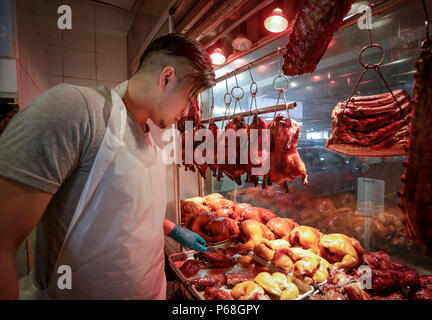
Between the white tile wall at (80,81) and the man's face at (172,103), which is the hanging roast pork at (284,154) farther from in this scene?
the white tile wall at (80,81)

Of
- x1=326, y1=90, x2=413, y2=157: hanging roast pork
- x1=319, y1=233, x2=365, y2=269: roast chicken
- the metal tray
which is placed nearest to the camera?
x1=326, y1=90, x2=413, y2=157: hanging roast pork

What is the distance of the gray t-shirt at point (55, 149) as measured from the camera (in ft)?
2.81

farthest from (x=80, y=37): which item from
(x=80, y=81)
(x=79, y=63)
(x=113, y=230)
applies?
(x=113, y=230)

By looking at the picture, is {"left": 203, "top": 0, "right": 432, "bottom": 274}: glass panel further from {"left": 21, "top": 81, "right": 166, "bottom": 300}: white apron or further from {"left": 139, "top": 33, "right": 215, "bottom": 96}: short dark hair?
{"left": 21, "top": 81, "right": 166, "bottom": 300}: white apron

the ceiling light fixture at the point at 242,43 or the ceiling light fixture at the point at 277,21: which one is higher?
the ceiling light fixture at the point at 242,43

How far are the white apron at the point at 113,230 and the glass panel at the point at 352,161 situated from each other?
2.12 m

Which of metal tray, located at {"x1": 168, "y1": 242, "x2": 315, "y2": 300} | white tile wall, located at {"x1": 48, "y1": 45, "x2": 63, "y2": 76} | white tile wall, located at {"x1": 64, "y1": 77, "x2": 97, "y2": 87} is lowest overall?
metal tray, located at {"x1": 168, "y1": 242, "x2": 315, "y2": 300}

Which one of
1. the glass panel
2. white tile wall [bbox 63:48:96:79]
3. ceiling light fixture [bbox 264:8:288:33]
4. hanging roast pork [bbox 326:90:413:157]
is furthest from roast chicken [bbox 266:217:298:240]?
white tile wall [bbox 63:48:96:79]

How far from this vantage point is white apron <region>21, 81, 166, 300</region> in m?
1.14

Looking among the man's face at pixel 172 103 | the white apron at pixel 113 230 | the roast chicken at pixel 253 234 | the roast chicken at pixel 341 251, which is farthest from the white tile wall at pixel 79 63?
the roast chicken at pixel 341 251

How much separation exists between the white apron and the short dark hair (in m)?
0.32

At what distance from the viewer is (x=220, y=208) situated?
3307mm

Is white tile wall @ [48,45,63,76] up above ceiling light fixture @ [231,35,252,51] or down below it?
above

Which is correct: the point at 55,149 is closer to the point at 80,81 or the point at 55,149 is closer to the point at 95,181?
the point at 95,181
